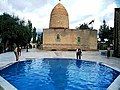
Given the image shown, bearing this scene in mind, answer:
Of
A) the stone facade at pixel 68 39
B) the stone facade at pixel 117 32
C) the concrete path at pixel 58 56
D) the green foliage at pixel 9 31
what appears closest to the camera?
the concrete path at pixel 58 56

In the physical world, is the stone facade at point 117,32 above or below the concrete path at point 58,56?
above

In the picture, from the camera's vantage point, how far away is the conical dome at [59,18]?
48.0m

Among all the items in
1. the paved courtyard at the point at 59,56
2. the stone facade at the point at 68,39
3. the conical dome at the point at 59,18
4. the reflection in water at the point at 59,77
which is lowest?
the reflection in water at the point at 59,77

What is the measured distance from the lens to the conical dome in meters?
48.0

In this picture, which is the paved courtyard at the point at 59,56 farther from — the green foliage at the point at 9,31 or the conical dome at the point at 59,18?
the conical dome at the point at 59,18

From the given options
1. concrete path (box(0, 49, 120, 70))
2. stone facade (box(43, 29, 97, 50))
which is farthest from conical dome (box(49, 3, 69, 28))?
concrete path (box(0, 49, 120, 70))

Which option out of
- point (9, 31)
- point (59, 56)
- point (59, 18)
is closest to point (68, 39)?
point (59, 18)

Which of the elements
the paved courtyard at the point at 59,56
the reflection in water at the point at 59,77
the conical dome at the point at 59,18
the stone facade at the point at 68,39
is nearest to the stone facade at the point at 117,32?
the paved courtyard at the point at 59,56

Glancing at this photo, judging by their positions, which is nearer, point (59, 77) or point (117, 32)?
point (59, 77)

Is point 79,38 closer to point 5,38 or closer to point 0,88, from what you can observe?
point 5,38

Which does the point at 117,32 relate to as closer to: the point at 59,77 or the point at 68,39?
the point at 59,77

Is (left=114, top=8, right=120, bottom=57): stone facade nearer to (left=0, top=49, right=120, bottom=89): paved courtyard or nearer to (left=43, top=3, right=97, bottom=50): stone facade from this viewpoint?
(left=0, top=49, right=120, bottom=89): paved courtyard

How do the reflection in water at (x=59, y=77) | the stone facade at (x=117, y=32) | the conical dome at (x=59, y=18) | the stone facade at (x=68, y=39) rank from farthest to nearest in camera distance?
the conical dome at (x=59, y=18) < the stone facade at (x=68, y=39) < the stone facade at (x=117, y=32) < the reflection in water at (x=59, y=77)

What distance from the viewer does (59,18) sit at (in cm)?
4816
